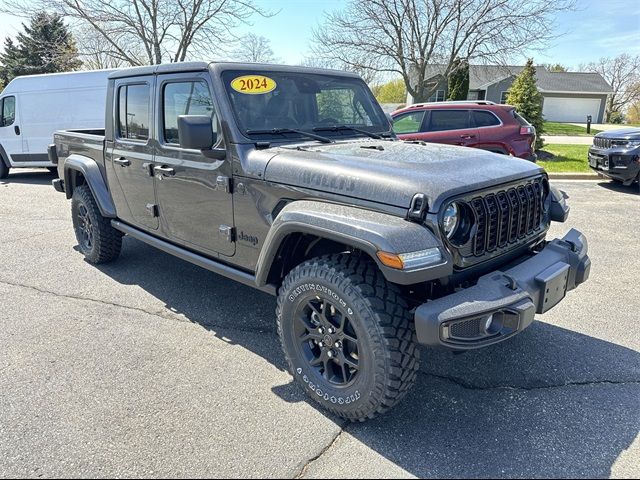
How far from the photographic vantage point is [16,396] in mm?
2824

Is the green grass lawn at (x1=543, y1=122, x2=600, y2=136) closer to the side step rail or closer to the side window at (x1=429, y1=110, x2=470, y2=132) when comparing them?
the side window at (x1=429, y1=110, x2=470, y2=132)

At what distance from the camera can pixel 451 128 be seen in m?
9.81

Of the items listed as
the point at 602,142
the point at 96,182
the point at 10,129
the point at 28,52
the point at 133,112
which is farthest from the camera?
the point at 28,52

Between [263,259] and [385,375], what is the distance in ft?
3.38

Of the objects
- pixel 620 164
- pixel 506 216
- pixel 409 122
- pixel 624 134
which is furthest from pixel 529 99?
pixel 506 216

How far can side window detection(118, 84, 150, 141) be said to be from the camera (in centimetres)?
397

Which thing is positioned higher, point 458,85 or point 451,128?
point 458,85

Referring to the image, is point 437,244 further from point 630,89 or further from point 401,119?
point 630,89

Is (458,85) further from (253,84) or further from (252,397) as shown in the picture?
(252,397)

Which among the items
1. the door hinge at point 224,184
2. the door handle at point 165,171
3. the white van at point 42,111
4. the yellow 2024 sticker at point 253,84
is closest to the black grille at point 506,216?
the door hinge at point 224,184

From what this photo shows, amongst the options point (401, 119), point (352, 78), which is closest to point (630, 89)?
point (401, 119)

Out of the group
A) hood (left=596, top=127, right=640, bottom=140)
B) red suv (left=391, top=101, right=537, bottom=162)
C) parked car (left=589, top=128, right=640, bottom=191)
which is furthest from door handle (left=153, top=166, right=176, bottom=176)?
hood (left=596, top=127, right=640, bottom=140)

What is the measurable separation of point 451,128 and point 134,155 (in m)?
7.42

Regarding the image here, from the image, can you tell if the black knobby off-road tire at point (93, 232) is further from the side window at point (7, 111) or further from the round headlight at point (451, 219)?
the side window at point (7, 111)
